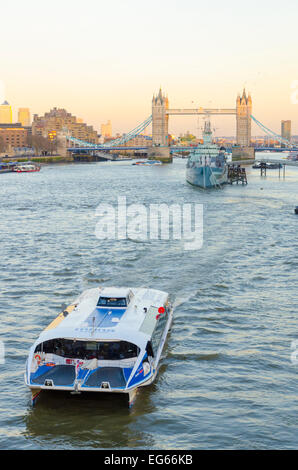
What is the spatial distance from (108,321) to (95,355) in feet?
3.37

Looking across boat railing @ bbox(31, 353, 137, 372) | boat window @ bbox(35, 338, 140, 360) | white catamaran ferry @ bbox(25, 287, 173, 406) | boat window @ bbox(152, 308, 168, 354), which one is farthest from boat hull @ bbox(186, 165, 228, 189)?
boat railing @ bbox(31, 353, 137, 372)

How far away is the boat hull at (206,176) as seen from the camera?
3086 inches

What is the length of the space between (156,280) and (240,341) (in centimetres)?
712

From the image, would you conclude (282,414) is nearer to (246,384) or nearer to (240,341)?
(246,384)

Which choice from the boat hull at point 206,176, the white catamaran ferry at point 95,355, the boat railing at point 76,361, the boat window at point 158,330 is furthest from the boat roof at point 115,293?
the boat hull at point 206,176

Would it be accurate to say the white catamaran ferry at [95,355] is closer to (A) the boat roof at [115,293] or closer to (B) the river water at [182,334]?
(B) the river water at [182,334]

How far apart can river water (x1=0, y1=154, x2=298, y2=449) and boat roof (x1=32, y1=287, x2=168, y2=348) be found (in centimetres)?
135

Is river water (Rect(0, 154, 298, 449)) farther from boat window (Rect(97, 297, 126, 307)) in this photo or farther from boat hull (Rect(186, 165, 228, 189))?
boat hull (Rect(186, 165, 228, 189))

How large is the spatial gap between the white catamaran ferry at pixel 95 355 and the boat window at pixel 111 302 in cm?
58

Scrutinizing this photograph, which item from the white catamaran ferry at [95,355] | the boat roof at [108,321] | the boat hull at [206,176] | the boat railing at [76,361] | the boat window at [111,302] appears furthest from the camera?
the boat hull at [206,176]

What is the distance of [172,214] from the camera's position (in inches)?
1886

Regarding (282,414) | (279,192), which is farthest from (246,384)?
(279,192)

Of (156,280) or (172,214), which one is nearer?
(156,280)

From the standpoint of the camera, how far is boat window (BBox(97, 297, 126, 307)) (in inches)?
599
